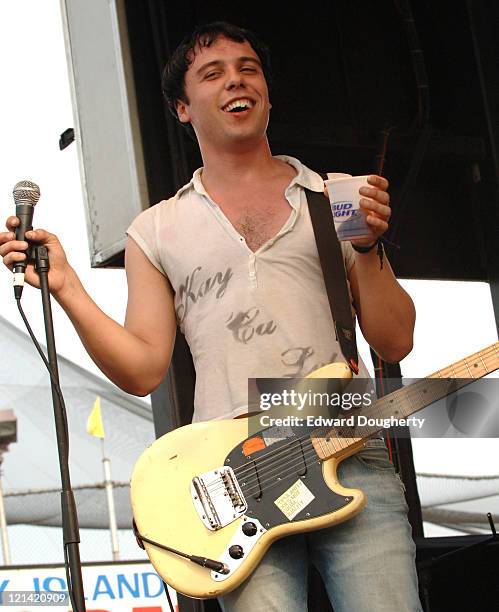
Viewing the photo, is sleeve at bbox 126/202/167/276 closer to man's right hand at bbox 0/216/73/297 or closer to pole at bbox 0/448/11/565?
man's right hand at bbox 0/216/73/297

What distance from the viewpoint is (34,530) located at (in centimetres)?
413

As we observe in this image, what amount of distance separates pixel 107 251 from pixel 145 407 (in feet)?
3.84

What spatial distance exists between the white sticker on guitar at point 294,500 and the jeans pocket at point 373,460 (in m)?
0.14

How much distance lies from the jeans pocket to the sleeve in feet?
2.16

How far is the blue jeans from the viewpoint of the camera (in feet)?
6.70

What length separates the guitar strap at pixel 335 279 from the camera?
2232 millimetres

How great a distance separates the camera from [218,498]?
2191 mm

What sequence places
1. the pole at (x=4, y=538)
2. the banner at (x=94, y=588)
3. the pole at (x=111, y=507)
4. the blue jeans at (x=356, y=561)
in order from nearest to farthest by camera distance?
the blue jeans at (x=356, y=561)
the banner at (x=94, y=588)
the pole at (x=4, y=538)
the pole at (x=111, y=507)

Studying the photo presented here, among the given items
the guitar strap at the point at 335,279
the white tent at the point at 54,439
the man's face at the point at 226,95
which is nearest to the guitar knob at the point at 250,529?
the guitar strap at the point at 335,279

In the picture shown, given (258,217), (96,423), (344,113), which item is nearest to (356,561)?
(258,217)

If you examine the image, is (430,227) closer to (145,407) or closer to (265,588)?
(145,407)

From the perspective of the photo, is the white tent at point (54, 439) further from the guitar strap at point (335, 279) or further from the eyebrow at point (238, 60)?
the guitar strap at point (335, 279)

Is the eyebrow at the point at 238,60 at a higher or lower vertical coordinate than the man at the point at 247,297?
higher

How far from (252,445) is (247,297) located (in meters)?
0.33
